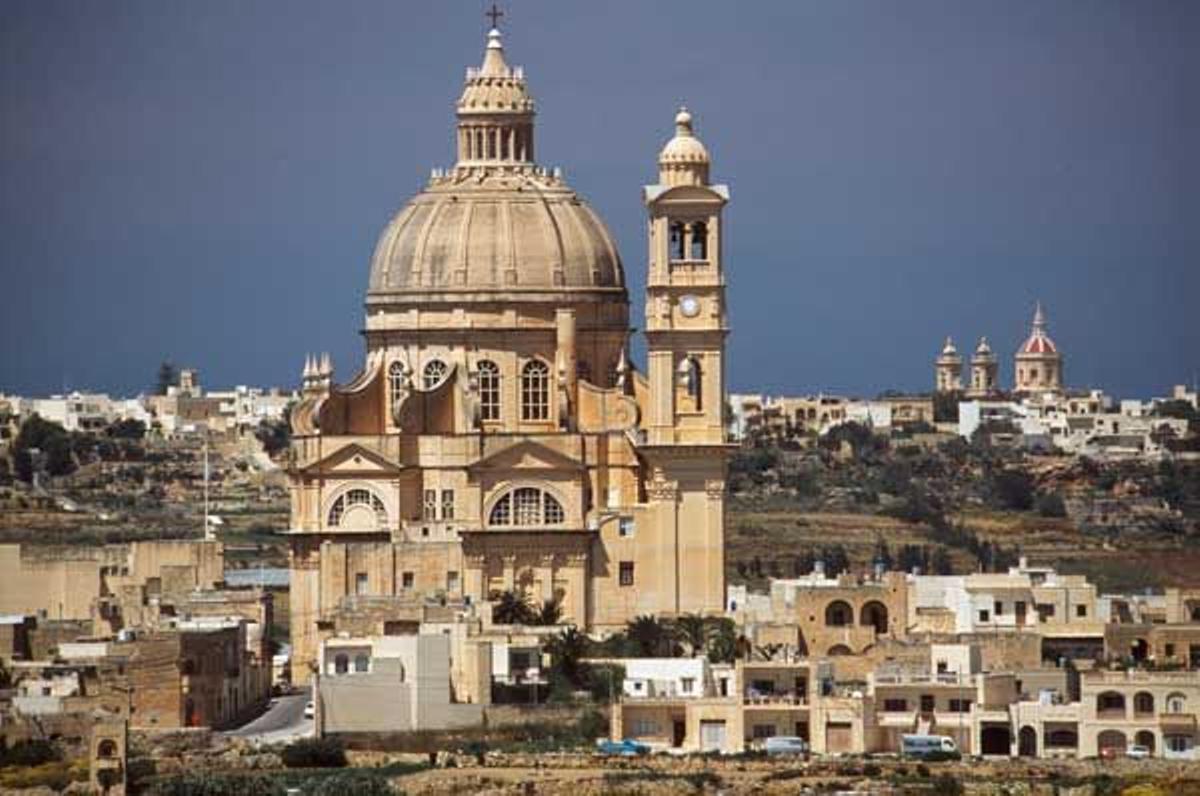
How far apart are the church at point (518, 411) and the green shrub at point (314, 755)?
10.5 meters

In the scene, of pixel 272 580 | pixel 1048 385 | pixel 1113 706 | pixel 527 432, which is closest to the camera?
pixel 1113 706

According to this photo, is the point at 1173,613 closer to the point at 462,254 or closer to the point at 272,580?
the point at 462,254

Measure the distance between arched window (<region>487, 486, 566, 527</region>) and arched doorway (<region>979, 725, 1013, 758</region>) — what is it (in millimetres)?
15869

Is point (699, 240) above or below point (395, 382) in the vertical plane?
above

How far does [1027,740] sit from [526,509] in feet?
55.7

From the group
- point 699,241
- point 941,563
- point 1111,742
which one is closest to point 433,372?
point 699,241

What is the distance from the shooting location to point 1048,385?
185m

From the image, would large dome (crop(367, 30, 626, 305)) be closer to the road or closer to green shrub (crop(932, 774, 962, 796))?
the road

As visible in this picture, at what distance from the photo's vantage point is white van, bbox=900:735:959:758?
7612 centimetres

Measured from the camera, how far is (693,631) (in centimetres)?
8681

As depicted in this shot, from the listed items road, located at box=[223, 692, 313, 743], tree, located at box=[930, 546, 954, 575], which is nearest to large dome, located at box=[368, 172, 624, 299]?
road, located at box=[223, 692, 313, 743]

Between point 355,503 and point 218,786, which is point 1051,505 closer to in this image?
point 355,503

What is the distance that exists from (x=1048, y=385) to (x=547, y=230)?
91.9 m

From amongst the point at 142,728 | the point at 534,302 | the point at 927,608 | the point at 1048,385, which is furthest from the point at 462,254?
the point at 1048,385
